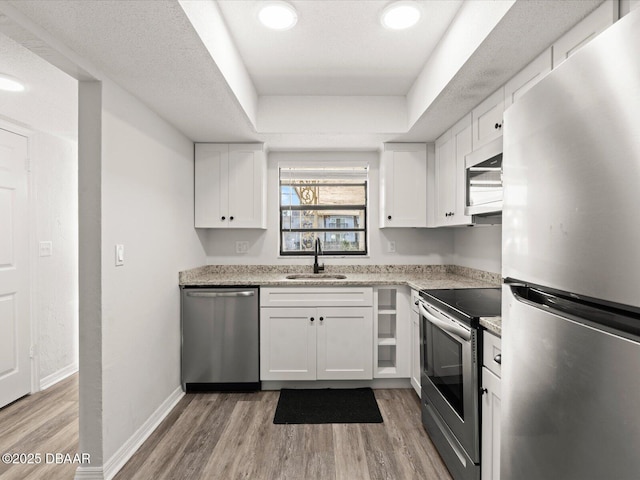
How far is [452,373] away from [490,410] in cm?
32

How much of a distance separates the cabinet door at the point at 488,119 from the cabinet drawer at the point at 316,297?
4.65 ft

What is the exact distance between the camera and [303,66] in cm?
229

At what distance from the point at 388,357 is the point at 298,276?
115 cm

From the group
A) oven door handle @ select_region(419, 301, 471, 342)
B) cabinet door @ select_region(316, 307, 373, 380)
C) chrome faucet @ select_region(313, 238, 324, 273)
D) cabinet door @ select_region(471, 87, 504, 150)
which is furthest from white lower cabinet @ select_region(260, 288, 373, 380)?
cabinet door @ select_region(471, 87, 504, 150)

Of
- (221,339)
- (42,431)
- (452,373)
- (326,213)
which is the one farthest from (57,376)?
(452,373)

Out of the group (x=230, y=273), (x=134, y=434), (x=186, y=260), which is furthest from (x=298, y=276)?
(x=134, y=434)

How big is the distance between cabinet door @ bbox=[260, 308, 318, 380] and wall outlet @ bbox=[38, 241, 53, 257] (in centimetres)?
194

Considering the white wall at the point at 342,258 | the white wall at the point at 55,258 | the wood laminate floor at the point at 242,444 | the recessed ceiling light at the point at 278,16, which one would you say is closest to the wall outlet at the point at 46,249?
the white wall at the point at 55,258

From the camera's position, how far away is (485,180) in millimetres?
1783

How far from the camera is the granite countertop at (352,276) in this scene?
265 cm

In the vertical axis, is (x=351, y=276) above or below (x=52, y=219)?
below

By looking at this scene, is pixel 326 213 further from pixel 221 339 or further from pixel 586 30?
pixel 586 30

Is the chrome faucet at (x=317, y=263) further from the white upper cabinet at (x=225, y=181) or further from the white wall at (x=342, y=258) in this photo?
the white upper cabinet at (x=225, y=181)

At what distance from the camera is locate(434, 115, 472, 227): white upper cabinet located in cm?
238
